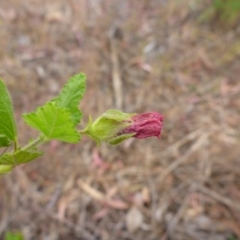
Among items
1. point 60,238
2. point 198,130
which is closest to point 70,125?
point 60,238

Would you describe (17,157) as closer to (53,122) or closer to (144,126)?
(53,122)

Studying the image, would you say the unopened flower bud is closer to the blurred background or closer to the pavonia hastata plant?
the pavonia hastata plant

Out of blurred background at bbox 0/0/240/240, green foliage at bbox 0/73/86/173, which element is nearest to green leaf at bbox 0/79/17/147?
green foliage at bbox 0/73/86/173

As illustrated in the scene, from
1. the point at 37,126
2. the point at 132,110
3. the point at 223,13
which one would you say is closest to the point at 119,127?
the point at 37,126

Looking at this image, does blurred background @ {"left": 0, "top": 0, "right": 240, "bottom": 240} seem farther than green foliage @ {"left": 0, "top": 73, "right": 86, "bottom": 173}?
Yes

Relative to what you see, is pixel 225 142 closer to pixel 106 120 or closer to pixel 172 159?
pixel 172 159

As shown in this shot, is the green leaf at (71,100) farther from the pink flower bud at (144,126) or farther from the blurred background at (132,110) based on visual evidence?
the blurred background at (132,110)

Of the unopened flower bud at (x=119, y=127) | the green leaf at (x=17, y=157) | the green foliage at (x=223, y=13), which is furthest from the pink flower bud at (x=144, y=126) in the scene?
the green foliage at (x=223, y=13)
